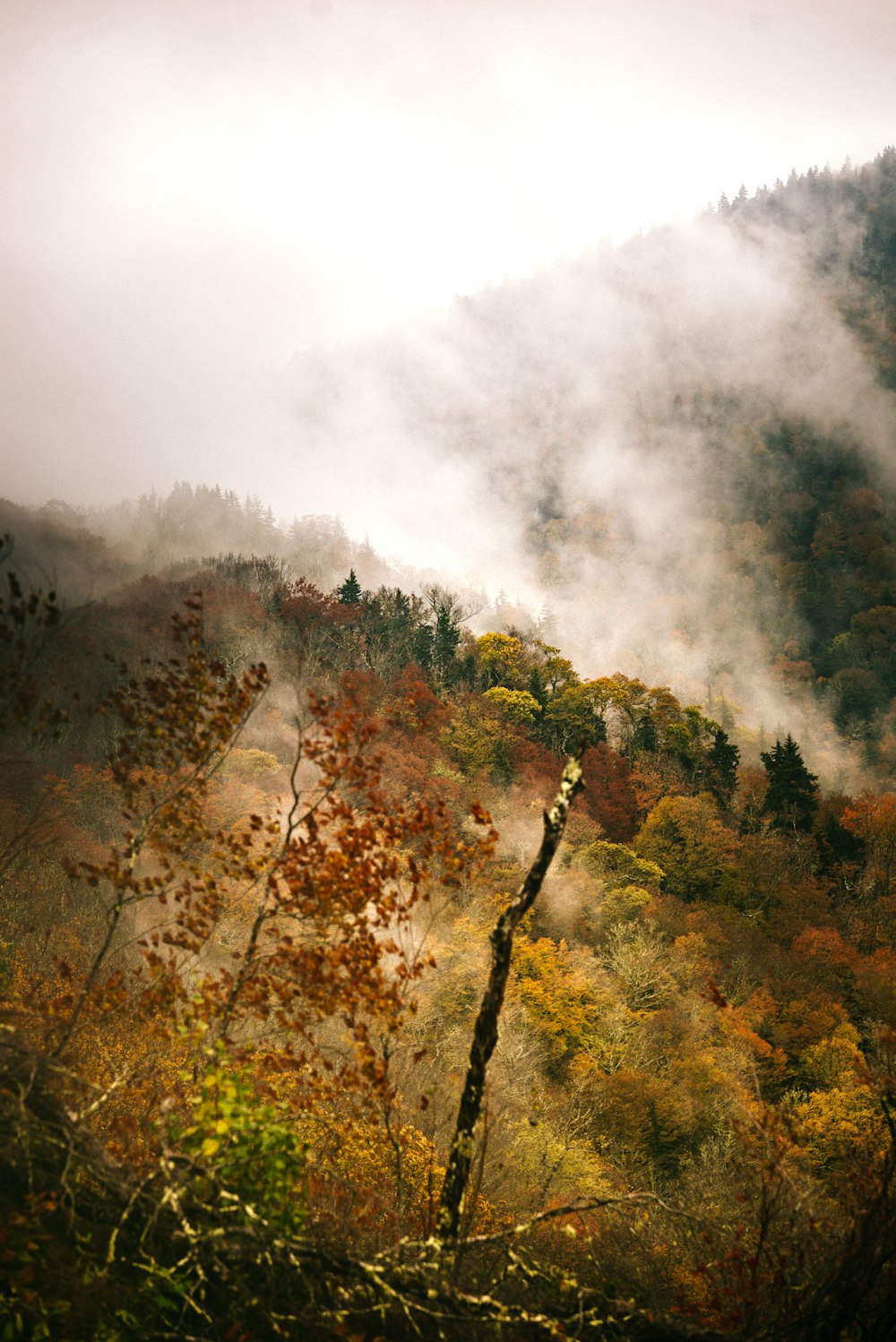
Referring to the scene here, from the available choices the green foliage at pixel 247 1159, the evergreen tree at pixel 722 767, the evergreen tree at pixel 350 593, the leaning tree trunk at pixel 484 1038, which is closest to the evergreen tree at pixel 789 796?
the evergreen tree at pixel 722 767

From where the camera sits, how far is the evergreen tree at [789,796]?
5141 cm

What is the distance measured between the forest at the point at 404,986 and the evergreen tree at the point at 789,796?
0.90ft

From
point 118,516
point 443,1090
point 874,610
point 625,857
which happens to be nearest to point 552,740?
point 625,857

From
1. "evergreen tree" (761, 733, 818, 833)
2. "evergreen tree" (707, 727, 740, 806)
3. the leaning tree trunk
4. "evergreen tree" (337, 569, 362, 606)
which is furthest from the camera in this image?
"evergreen tree" (337, 569, 362, 606)

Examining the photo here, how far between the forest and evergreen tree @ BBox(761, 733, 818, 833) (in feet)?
0.90

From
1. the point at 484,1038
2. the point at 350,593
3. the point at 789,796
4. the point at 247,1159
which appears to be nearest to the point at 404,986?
the point at 484,1038

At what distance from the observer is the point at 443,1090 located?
68.5 ft

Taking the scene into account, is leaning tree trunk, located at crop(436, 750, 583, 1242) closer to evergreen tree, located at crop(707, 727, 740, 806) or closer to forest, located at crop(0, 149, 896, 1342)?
forest, located at crop(0, 149, 896, 1342)

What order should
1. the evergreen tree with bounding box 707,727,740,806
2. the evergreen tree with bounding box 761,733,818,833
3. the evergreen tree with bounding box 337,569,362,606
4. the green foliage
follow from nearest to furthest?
the green foliage, the evergreen tree with bounding box 761,733,818,833, the evergreen tree with bounding box 707,727,740,806, the evergreen tree with bounding box 337,569,362,606

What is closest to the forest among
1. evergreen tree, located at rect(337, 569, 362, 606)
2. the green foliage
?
the green foliage

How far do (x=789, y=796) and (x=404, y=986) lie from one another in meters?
51.3

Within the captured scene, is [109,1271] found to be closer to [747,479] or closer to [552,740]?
[552,740]

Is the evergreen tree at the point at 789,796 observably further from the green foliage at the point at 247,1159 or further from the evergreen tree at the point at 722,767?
the green foliage at the point at 247,1159

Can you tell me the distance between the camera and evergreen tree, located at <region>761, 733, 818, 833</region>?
51406 millimetres
